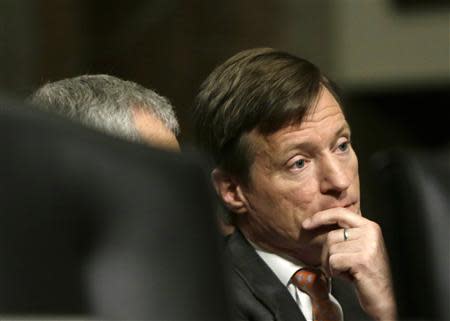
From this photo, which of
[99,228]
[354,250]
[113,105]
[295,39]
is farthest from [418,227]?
[295,39]

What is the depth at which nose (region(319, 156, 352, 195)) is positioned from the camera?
1414 mm

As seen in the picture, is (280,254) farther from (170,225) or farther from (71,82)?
(170,225)

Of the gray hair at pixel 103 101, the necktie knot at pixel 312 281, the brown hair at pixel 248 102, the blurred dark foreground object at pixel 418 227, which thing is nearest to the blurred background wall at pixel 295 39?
the gray hair at pixel 103 101

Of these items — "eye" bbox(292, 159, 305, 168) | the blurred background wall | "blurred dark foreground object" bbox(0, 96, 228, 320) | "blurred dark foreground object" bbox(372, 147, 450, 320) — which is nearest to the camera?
"blurred dark foreground object" bbox(0, 96, 228, 320)

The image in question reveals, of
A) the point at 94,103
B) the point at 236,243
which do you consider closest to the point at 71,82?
the point at 94,103

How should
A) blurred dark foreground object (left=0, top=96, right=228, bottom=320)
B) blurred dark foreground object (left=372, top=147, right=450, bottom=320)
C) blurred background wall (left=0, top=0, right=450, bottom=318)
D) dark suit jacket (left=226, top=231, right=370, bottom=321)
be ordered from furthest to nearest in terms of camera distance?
blurred background wall (left=0, top=0, right=450, bottom=318), dark suit jacket (left=226, top=231, right=370, bottom=321), blurred dark foreground object (left=372, top=147, right=450, bottom=320), blurred dark foreground object (left=0, top=96, right=228, bottom=320)

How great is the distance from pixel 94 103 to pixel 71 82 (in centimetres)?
7

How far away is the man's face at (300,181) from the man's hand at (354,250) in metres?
0.02

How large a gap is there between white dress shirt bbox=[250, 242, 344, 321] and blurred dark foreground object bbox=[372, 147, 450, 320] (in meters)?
0.37

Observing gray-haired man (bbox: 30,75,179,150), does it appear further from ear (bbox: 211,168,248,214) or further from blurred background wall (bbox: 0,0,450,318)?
blurred background wall (bbox: 0,0,450,318)

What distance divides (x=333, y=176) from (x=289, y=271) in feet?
0.40

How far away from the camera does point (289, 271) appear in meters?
1.40

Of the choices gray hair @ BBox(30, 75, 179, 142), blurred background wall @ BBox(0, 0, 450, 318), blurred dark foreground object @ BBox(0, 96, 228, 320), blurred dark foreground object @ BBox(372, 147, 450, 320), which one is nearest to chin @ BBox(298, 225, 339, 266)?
gray hair @ BBox(30, 75, 179, 142)

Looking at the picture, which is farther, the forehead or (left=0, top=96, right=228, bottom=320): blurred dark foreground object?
the forehead
